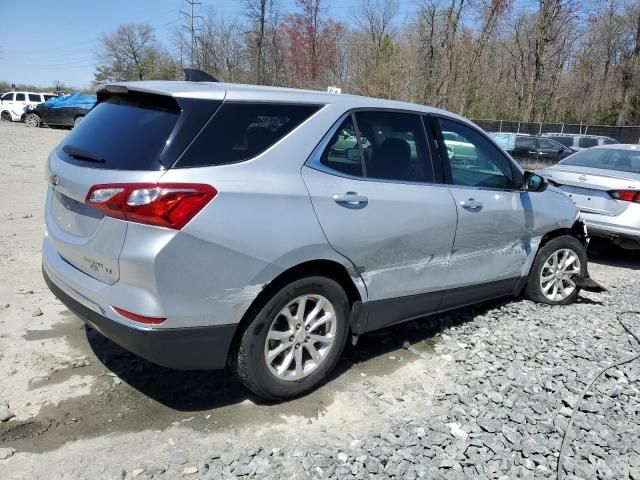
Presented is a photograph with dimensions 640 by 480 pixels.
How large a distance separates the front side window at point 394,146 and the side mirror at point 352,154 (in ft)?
0.21

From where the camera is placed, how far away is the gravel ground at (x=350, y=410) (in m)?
2.75

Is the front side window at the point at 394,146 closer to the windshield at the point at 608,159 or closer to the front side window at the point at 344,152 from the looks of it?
the front side window at the point at 344,152

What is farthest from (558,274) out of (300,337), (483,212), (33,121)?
(33,121)

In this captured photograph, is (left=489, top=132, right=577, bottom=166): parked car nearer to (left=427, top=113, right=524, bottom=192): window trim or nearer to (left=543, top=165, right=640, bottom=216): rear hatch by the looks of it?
(left=543, top=165, right=640, bottom=216): rear hatch

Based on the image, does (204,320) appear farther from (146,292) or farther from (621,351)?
(621,351)

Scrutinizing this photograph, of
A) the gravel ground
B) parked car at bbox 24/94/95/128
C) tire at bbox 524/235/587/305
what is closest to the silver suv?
the gravel ground

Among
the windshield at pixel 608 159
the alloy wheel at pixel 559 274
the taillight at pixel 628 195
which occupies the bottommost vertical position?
the alloy wheel at pixel 559 274

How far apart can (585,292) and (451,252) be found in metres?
2.81

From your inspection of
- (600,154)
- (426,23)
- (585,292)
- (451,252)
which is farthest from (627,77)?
(451,252)

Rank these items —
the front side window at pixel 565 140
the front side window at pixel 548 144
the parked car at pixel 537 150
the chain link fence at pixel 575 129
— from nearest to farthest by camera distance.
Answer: the parked car at pixel 537 150, the front side window at pixel 548 144, the front side window at pixel 565 140, the chain link fence at pixel 575 129

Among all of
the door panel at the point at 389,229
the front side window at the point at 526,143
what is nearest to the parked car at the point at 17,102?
the front side window at the point at 526,143

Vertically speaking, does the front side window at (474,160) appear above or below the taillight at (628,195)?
above

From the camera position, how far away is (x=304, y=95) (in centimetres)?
333

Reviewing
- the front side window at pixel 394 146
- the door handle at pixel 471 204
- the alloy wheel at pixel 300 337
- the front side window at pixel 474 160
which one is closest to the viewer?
the alloy wheel at pixel 300 337
